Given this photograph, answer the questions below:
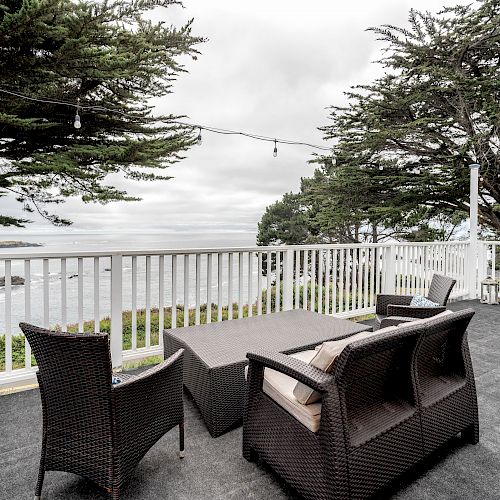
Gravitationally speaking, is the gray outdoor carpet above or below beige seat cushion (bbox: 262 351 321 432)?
below

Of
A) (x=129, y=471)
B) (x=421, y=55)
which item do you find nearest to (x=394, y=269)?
(x=129, y=471)

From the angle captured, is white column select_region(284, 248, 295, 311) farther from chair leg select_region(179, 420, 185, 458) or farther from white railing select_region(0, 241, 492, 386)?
chair leg select_region(179, 420, 185, 458)

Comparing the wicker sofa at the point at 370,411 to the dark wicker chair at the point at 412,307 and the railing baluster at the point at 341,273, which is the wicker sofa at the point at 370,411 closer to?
the dark wicker chair at the point at 412,307

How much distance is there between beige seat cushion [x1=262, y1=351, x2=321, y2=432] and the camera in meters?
1.57

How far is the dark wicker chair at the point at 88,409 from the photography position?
1503mm

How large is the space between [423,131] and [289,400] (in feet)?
37.6

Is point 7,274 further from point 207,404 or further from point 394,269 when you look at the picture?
point 394,269

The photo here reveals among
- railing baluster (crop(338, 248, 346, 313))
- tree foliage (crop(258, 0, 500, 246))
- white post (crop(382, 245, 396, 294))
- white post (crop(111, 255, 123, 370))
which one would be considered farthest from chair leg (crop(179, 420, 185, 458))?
tree foliage (crop(258, 0, 500, 246))

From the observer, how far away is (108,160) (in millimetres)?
8695

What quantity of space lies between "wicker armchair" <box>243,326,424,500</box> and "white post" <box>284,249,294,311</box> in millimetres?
2480

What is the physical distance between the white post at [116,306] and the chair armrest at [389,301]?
8.89ft

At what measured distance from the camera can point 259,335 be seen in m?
2.83

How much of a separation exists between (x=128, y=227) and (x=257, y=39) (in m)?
8.41

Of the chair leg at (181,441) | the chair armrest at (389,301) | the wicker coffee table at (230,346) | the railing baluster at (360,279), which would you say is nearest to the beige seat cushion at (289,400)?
the wicker coffee table at (230,346)
